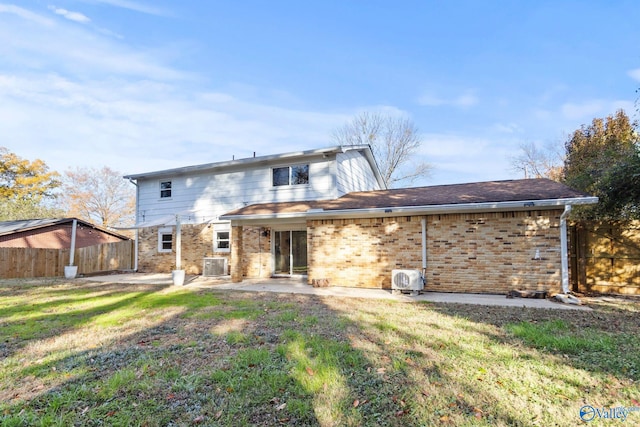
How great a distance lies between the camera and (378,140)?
27.5 metres

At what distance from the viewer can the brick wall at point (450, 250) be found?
8.92m

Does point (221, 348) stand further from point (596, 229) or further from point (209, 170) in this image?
point (209, 170)

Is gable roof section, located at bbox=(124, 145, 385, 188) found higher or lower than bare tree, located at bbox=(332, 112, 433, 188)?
lower

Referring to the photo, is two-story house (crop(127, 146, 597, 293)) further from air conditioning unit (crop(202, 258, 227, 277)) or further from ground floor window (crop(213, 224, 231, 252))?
air conditioning unit (crop(202, 258, 227, 277))

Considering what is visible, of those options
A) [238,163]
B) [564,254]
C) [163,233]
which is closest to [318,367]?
[564,254]

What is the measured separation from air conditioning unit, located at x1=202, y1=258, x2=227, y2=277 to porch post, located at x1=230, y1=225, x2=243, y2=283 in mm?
2098

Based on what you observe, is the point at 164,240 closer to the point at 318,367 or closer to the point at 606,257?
the point at 318,367

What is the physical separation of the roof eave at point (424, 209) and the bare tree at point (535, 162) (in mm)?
19462

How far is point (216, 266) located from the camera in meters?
14.2

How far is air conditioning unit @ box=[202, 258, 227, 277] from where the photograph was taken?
1416cm

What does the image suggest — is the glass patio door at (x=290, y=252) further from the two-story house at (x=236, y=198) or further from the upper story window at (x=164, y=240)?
the upper story window at (x=164, y=240)

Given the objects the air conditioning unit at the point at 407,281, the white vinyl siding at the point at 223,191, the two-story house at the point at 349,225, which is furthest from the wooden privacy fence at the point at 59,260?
the air conditioning unit at the point at 407,281

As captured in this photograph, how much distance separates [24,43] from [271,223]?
390 inches

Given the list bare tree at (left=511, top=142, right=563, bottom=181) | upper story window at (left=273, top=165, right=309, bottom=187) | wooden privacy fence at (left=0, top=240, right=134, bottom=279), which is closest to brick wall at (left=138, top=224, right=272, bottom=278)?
wooden privacy fence at (left=0, top=240, right=134, bottom=279)
